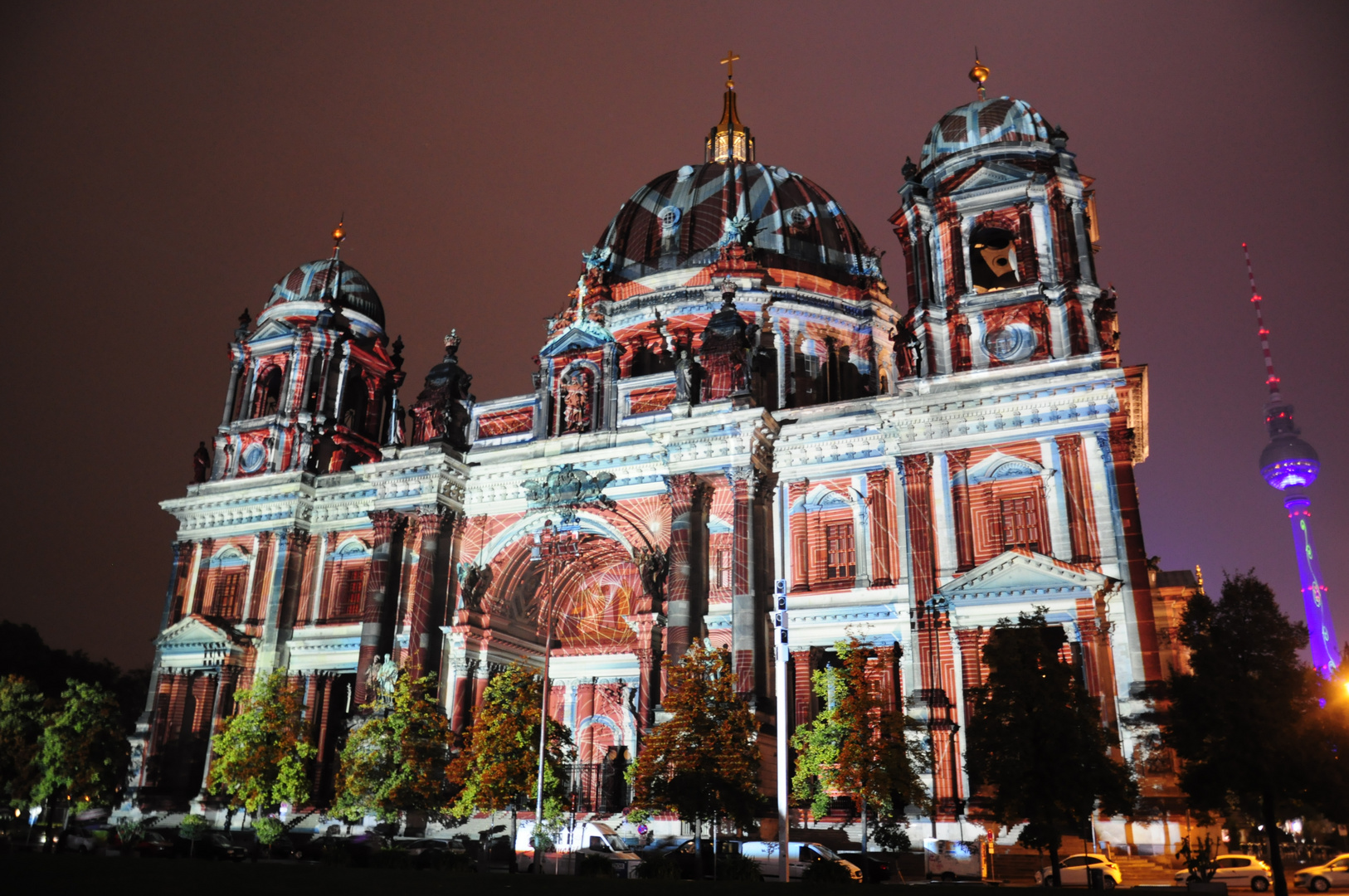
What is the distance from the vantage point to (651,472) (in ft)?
149

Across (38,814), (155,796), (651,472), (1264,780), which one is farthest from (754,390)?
(38,814)

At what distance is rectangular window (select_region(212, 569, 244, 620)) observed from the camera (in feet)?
172

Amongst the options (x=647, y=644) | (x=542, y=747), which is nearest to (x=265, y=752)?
(x=542, y=747)

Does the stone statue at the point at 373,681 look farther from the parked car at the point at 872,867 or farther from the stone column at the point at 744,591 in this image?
the parked car at the point at 872,867

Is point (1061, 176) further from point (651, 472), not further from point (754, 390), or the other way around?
point (651, 472)

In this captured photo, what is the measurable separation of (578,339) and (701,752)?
902 inches

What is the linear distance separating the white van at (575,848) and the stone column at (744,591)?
7.07 meters

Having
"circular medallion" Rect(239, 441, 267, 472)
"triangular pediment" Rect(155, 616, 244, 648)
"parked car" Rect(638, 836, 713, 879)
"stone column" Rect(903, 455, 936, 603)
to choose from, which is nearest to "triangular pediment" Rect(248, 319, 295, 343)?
"circular medallion" Rect(239, 441, 267, 472)

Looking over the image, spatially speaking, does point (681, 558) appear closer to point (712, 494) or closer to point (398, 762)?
point (712, 494)

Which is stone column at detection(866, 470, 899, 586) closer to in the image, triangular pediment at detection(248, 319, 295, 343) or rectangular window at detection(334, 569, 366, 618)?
rectangular window at detection(334, 569, 366, 618)

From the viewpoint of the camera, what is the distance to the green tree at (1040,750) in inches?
1024

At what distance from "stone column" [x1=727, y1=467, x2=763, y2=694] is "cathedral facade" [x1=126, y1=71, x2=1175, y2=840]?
0.40 ft

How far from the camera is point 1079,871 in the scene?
1163 inches

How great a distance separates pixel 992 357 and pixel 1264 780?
804 inches
